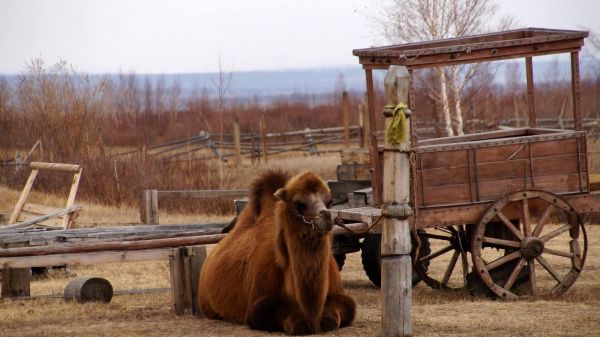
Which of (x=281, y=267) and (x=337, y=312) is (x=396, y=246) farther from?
(x=281, y=267)

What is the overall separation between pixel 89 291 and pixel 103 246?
3.77 feet

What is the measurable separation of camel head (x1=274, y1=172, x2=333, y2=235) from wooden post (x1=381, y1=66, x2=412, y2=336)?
454mm

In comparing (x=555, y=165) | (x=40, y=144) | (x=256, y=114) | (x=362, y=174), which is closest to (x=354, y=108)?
(x=256, y=114)

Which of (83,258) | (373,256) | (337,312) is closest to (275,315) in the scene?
(337,312)

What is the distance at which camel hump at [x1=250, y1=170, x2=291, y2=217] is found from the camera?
8625mm

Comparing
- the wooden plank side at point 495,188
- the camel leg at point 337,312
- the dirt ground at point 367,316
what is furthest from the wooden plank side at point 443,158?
the camel leg at point 337,312

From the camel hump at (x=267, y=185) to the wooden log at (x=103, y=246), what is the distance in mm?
1014

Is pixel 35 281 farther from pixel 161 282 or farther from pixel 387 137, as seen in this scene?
pixel 387 137

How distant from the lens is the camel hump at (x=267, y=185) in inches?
340

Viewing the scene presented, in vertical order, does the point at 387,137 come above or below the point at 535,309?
above

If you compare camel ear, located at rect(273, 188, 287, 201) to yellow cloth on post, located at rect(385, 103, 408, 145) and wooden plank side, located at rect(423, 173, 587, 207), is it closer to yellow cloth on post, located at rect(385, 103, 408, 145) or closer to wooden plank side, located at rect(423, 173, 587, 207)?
yellow cloth on post, located at rect(385, 103, 408, 145)

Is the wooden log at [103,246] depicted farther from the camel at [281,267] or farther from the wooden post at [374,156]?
the wooden post at [374,156]

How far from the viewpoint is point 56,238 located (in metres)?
11.8

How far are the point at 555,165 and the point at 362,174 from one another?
396 centimetres
